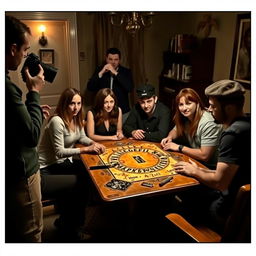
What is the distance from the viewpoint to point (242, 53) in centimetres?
295

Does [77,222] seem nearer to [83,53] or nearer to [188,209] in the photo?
[188,209]

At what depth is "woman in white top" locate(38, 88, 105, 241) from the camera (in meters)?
1.89

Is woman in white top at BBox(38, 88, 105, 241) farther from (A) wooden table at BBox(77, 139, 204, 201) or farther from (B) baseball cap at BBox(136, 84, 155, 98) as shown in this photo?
(B) baseball cap at BBox(136, 84, 155, 98)

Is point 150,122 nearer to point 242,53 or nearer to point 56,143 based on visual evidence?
point 56,143

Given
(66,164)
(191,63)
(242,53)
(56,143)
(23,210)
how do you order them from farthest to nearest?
(191,63) → (242,53) → (66,164) → (56,143) → (23,210)

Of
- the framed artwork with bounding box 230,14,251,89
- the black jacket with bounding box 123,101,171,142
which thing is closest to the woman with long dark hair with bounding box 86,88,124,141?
the black jacket with bounding box 123,101,171,142

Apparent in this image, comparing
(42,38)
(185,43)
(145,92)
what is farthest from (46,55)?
(145,92)

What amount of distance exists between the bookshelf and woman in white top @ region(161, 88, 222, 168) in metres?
1.22

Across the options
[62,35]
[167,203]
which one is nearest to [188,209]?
[167,203]

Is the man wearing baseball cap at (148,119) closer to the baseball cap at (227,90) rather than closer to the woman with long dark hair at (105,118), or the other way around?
the woman with long dark hair at (105,118)

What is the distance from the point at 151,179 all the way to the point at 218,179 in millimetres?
384

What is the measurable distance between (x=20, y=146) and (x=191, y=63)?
2.89 meters
